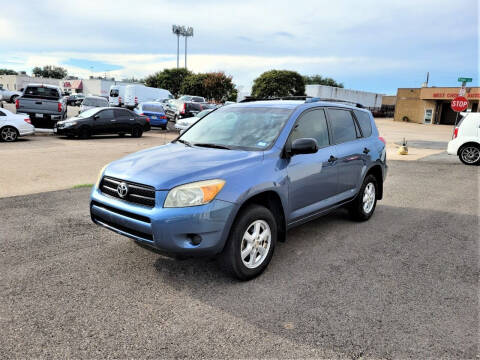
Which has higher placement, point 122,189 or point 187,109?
point 187,109

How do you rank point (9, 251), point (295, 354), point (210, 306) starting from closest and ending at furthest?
point (295, 354)
point (210, 306)
point (9, 251)

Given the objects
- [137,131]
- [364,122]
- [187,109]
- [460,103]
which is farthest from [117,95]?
[364,122]

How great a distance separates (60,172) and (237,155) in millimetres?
6763

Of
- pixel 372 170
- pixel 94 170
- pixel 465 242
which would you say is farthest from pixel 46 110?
pixel 465 242

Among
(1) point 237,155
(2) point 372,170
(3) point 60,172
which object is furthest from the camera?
(3) point 60,172

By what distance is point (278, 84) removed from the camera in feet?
201

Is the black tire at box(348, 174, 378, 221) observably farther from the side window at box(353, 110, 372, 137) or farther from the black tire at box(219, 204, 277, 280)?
the black tire at box(219, 204, 277, 280)

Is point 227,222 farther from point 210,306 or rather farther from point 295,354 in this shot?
point 295,354

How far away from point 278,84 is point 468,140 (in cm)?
5073

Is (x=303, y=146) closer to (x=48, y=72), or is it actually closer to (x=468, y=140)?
(x=468, y=140)

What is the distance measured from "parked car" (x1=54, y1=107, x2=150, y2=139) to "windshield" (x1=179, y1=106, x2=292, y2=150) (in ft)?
41.3

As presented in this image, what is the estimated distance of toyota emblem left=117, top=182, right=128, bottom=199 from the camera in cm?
353

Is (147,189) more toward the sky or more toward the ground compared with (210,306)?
more toward the sky

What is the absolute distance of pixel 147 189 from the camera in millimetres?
3377
